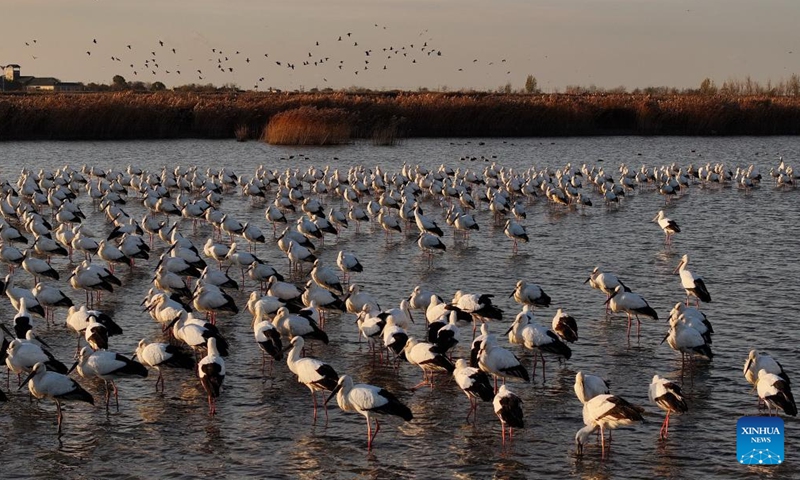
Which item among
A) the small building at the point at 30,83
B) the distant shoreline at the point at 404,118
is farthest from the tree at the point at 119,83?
the distant shoreline at the point at 404,118

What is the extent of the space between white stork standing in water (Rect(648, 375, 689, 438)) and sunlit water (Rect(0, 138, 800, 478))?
0.26 meters

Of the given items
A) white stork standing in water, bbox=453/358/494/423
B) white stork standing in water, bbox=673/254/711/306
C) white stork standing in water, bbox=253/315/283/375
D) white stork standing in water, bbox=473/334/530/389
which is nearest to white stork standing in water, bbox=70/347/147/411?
white stork standing in water, bbox=253/315/283/375

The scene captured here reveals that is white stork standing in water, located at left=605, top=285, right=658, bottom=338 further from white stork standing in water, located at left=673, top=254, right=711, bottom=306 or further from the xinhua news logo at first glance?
the xinhua news logo

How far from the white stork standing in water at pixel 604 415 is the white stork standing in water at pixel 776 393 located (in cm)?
174

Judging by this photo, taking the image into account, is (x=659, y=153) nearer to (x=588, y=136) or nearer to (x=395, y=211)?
(x=588, y=136)

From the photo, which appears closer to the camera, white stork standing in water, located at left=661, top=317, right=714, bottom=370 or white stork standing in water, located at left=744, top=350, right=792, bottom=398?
white stork standing in water, located at left=744, top=350, right=792, bottom=398

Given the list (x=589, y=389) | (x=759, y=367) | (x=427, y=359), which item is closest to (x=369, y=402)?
(x=427, y=359)

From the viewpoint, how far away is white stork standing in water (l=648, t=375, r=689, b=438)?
11047 millimetres

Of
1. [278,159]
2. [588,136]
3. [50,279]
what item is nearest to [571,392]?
[50,279]

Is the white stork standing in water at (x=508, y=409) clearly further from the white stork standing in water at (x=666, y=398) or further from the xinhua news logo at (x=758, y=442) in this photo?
the xinhua news logo at (x=758, y=442)

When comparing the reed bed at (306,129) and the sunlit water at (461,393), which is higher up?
the reed bed at (306,129)

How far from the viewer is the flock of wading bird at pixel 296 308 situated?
11.6 meters

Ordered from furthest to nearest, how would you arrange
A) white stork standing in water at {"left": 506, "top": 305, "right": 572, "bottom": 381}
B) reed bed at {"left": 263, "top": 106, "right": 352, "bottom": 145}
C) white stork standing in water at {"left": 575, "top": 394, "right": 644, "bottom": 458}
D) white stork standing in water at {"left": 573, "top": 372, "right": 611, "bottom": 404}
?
1. reed bed at {"left": 263, "top": 106, "right": 352, "bottom": 145}
2. white stork standing in water at {"left": 506, "top": 305, "right": 572, "bottom": 381}
3. white stork standing in water at {"left": 573, "top": 372, "right": 611, "bottom": 404}
4. white stork standing in water at {"left": 575, "top": 394, "right": 644, "bottom": 458}

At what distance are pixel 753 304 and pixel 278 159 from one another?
30.8 m
